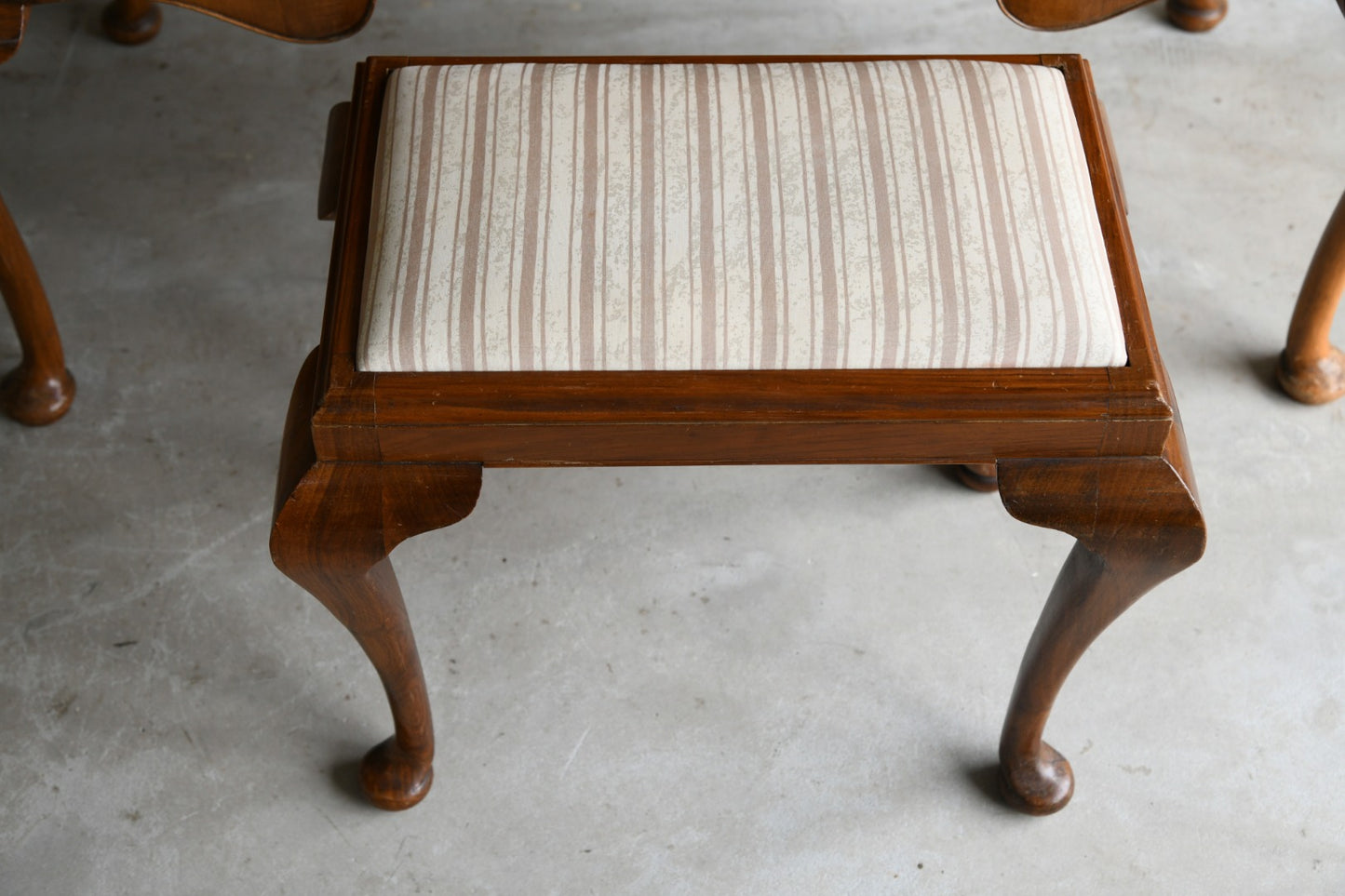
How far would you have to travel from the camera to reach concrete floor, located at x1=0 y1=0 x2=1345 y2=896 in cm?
113

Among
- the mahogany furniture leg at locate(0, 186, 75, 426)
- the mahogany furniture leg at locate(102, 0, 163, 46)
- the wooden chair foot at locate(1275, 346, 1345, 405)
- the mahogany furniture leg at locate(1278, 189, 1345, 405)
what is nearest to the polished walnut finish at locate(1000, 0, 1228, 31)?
the mahogany furniture leg at locate(1278, 189, 1345, 405)

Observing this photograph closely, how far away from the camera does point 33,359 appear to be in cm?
136

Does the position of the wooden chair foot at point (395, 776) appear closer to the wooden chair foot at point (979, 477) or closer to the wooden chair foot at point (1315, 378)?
the wooden chair foot at point (979, 477)

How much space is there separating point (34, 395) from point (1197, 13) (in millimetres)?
1475

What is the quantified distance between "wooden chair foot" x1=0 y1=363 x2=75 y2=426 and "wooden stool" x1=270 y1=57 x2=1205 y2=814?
2.08ft

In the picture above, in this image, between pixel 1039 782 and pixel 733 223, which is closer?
Answer: pixel 733 223

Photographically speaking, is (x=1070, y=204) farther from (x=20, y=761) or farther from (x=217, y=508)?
(x=20, y=761)

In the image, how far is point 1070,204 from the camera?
860 millimetres

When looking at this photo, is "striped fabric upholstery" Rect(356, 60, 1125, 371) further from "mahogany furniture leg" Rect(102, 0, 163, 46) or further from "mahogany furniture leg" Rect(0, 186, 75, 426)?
"mahogany furniture leg" Rect(102, 0, 163, 46)

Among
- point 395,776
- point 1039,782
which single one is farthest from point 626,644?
point 1039,782

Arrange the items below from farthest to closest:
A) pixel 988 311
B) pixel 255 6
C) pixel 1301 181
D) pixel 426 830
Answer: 1. pixel 1301 181
2. pixel 426 830
3. pixel 255 6
4. pixel 988 311

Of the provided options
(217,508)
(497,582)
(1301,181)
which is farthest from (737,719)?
(1301,181)

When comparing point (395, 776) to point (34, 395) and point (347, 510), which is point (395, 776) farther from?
point (34, 395)

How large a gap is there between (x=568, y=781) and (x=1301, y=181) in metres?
1.12
